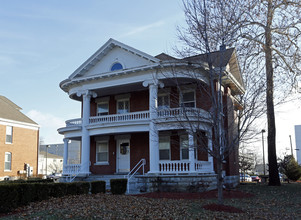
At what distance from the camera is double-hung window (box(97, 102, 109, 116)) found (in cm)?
2452

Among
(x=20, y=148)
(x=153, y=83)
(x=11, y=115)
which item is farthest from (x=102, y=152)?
(x=11, y=115)

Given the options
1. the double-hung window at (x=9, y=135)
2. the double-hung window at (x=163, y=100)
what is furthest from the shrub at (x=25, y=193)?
the double-hung window at (x=9, y=135)

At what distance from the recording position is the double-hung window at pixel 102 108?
2452cm

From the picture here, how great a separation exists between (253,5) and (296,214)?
12.9 meters

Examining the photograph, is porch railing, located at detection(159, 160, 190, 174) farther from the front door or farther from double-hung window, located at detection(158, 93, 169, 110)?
the front door

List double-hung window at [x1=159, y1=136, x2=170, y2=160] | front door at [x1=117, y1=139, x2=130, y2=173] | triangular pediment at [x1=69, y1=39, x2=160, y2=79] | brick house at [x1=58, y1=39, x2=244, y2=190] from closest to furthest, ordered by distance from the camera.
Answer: brick house at [x1=58, y1=39, x2=244, y2=190] → triangular pediment at [x1=69, y1=39, x2=160, y2=79] → double-hung window at [x1=159, y1=136, x2=170, y2=160] → front door at [x1=117, y1=139, x2=130, y2=173]

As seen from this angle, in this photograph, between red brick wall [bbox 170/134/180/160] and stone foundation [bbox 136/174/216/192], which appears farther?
red brick wall [bbox 170/134/180/160]

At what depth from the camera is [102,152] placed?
24281 mm

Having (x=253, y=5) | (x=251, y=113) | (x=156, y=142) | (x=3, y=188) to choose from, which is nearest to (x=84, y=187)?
(x=3, y=188)

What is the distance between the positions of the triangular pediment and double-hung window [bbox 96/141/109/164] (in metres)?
5.50

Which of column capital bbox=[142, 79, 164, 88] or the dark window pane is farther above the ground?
column capital bbox=[142, 79, 164, 88]

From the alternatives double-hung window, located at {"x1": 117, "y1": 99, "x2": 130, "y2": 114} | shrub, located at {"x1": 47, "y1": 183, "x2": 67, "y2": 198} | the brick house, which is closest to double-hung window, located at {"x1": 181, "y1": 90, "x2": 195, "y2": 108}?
the brick house

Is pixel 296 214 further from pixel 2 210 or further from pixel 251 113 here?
pixel 2 210

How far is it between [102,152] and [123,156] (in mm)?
1966
